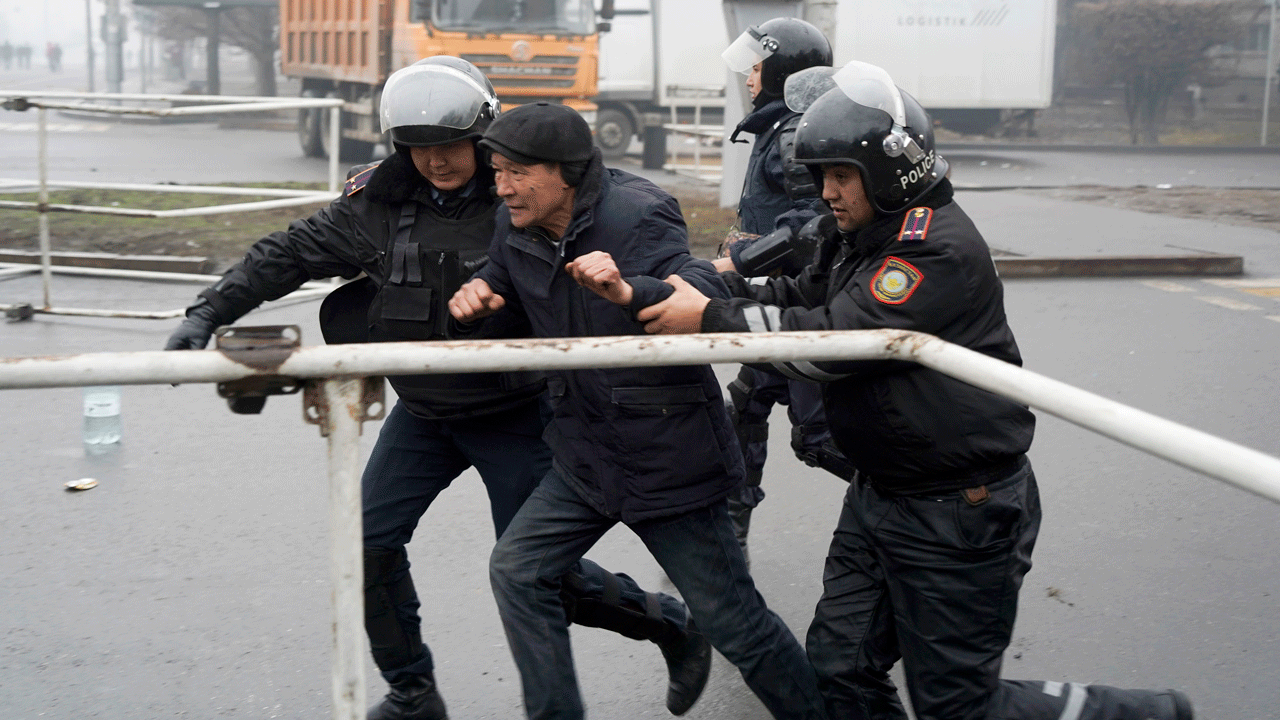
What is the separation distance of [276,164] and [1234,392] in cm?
1387

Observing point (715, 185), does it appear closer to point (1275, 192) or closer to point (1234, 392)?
point (1275, 192)

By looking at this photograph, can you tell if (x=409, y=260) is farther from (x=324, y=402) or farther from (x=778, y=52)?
(x=778, y=52)

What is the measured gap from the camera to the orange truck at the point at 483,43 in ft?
52.0

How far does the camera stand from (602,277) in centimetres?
252

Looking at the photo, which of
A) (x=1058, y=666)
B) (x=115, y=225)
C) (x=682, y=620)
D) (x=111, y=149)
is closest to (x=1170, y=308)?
(x=1058, y=666)

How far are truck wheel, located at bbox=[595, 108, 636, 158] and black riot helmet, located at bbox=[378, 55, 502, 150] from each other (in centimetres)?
1695

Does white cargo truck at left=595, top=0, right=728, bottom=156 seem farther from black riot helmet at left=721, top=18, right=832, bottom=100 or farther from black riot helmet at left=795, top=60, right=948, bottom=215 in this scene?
black riot helmet at left=795, top=60, right=948, bottom=215

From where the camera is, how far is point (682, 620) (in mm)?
3357

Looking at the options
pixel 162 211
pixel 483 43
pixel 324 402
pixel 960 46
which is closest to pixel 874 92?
pixel 324 402

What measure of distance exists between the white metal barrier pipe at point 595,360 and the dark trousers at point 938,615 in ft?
2.01

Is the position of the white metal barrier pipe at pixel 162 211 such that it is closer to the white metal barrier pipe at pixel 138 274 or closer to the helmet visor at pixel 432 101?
the white metal barrier pipe at pixel 138 274

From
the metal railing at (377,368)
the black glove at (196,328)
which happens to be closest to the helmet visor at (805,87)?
the black glove at (196,328)

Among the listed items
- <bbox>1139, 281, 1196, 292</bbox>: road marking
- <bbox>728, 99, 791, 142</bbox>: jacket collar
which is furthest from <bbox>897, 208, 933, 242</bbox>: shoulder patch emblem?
<bbox>1139, 281, 1196, 292</bbox>: road marking

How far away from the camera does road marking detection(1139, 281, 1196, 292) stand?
9250 millimetres
